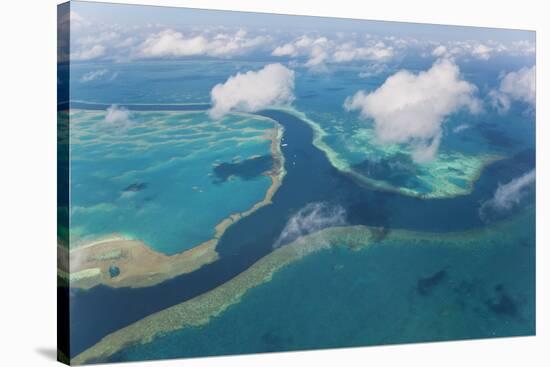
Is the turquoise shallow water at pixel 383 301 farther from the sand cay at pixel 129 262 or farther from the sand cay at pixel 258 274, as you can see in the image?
the sand cay at pixel 129 262

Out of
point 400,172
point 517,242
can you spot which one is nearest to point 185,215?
point 400,172

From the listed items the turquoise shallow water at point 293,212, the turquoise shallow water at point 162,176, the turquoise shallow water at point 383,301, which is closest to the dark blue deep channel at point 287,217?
the turquoise shallow water at point 293,212

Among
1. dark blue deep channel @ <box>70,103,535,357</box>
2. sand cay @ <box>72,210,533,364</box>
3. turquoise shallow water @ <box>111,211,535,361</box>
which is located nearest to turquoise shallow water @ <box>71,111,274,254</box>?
dark blue deep channel @ <box>70,103,535,357</box>

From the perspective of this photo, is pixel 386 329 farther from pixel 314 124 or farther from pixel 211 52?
pixel 211 52

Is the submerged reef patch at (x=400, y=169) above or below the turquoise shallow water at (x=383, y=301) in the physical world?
above

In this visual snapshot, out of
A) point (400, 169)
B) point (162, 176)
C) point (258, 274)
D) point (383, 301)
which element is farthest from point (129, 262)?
point (400, 169)
